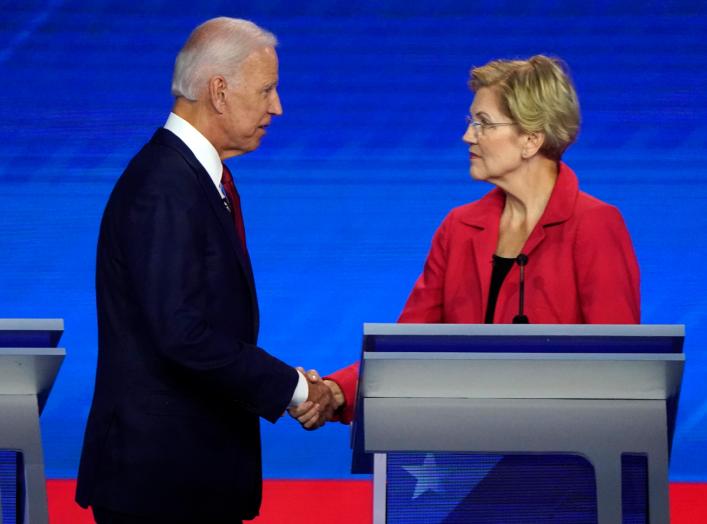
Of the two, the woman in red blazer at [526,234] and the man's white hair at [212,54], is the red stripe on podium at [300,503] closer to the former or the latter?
the woman in red blazer at [526,234]

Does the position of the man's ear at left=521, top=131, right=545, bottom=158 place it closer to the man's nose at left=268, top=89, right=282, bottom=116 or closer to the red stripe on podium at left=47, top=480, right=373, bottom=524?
the man's nose at left=268, top=89, right=282, bottom=116

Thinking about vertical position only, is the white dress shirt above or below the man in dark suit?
above

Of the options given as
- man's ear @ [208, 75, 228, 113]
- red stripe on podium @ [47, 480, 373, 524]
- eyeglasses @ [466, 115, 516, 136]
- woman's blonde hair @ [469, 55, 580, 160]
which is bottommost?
red stripe on podium @ [47, 480, 373, 524]

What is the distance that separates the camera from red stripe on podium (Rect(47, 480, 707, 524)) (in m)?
4.60

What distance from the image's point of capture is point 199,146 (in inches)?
104

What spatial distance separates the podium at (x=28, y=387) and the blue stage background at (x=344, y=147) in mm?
2967

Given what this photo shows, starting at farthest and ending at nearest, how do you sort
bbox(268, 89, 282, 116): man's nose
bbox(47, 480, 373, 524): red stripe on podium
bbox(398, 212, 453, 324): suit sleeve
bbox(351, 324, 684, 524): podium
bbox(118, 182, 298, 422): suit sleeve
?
bbox(47, 480, 373, 524): red stripe on podium, bbox(398, 212, 453, 324): suit sleeve, bbox(268, 89, 282, 116): man's nose, bbox(118, 182, 298, 422): suit sleeve, bbox(351, 324, 684, 524): podium

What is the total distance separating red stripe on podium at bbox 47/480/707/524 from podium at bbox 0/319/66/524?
2.24 meters

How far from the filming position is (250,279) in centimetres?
259

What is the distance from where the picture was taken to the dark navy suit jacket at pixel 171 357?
7.98 feet

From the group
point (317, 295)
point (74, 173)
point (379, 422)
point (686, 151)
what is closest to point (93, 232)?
point (74, 173)

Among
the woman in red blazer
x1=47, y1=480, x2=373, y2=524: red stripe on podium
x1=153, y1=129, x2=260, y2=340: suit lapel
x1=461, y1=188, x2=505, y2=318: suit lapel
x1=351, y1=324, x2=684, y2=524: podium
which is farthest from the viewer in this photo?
x1=47, y1=480, x2=373, y2=524: red stripe on podium

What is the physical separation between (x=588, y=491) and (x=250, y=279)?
0.74 m

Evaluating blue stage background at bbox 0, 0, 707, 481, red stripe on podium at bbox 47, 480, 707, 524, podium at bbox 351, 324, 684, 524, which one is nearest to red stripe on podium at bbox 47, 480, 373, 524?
red stripe on podium at bbox 47, 480, 707, 524
